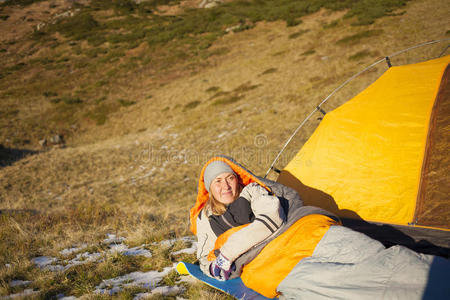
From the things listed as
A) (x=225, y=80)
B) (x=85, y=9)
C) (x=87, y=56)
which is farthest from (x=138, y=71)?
(x=85, y=9)

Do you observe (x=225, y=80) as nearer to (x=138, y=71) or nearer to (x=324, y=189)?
(x=138, y=71)

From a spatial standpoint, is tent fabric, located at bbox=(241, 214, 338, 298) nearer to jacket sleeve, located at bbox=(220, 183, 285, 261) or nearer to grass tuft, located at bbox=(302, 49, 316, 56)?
jacket sleeve, located at bbox=(220, 183, 285, 261)

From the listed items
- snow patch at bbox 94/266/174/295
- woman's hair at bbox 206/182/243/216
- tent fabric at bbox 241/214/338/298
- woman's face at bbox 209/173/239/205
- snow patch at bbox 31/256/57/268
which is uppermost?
woman's face at bbox 209/173/239/205

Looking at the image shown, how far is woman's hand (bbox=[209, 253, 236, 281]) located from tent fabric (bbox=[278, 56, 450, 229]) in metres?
2.31

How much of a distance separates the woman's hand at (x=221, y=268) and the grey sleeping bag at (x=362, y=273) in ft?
2.10

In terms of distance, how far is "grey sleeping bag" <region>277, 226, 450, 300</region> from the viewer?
1965 mm

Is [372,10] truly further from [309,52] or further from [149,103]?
[149,103]

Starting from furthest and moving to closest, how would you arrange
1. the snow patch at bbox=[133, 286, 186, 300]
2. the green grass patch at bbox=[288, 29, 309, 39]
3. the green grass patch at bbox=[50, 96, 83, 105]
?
the green grass patch at bbox=[288, 29, 309, 39] < the green grass patch at bbox=[50, 96, 83, 105] < the snow patch at bbox=[133, 286, 186, 300]

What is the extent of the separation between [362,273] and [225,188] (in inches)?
72.3

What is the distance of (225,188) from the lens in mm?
3510

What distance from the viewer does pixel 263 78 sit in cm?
1902

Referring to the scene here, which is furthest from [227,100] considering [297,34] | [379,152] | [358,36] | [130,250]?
[130,250]

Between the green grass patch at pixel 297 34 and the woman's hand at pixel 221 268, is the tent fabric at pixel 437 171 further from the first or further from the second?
the green grass patch at pixel 297 34

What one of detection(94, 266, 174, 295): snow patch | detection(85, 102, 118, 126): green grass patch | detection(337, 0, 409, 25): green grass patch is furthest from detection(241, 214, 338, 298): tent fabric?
detection(337, 0, 409, 25): green grass patch
